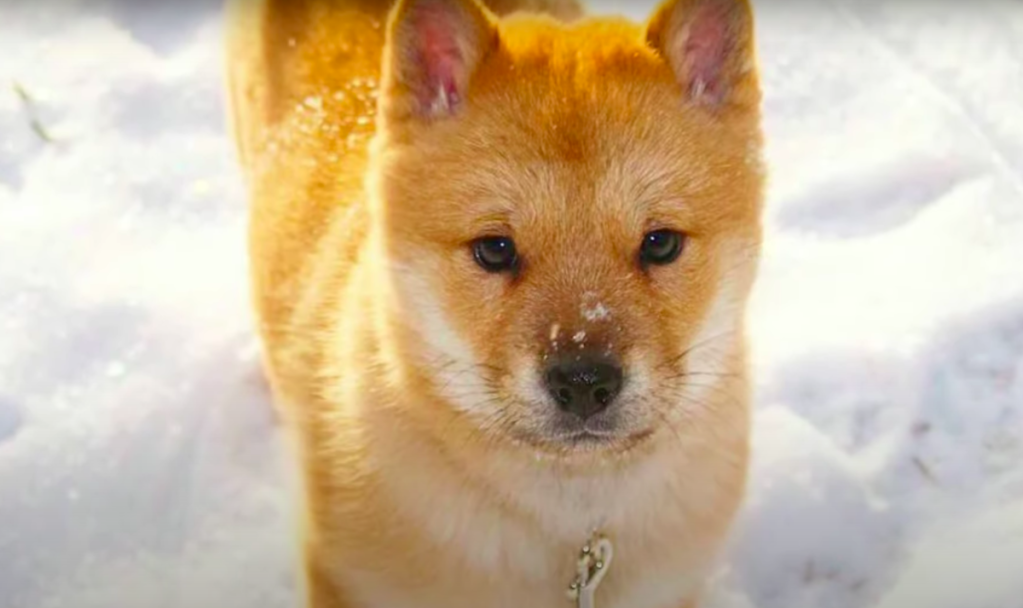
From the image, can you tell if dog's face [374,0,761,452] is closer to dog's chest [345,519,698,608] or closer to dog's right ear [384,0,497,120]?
dog's right ear [384,0,497,120]

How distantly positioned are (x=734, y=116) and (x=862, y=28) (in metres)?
1.11

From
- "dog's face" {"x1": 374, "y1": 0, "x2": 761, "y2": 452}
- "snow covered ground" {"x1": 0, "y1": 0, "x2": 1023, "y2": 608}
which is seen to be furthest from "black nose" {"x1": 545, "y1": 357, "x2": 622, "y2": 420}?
"snow covered ground" {"x1": 0, "y1": 0, "x2": 1023, "y2": 608}

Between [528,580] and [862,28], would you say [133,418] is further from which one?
[862,28]

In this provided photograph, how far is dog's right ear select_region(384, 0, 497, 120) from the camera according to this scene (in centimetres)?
174

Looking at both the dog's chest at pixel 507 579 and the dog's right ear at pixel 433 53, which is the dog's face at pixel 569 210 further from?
the dog's chest at pixel 507 579

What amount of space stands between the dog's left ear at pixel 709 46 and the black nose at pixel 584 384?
15.9 inches

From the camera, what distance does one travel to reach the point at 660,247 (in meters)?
1.75

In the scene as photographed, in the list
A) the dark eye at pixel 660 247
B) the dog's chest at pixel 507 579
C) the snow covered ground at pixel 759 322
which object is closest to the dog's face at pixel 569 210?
the dark eye at pixel 660 247

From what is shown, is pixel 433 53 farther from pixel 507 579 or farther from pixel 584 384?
pixel 507 579

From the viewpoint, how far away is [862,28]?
2.80m

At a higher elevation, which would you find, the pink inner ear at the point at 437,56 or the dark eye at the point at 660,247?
the pink inner ear at the point at 437,56

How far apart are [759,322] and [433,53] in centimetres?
103

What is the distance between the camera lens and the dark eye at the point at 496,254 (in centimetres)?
174

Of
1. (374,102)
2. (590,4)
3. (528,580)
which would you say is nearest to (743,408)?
(528,580)
